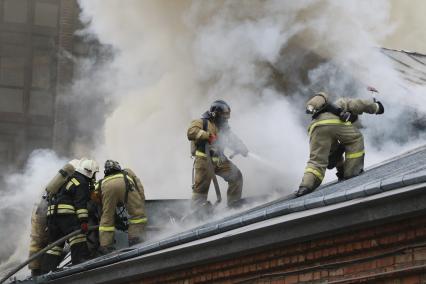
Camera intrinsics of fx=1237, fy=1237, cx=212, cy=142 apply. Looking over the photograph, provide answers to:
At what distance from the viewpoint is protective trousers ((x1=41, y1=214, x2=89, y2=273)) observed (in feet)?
37.6

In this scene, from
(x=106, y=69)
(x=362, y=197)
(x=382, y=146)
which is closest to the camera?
(x=362, y=197)

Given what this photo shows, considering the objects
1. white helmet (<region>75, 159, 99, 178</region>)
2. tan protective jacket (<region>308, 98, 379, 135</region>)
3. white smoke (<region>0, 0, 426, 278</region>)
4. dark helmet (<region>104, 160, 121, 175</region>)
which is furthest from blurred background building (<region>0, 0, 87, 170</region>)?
tan protective jacket (<region>308, 98, 379, 135</region>)

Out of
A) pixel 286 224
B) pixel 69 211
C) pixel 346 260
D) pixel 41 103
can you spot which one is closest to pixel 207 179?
pixel 69 211

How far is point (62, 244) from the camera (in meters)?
11.7

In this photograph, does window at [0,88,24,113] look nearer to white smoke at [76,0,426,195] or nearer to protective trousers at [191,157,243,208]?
white smoke at [76,0,426,195]

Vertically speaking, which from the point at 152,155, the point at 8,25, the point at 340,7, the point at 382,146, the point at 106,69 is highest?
the point at 8,25

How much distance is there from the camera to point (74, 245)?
11.5 m

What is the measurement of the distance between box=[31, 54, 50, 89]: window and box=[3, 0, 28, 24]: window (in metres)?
0.84

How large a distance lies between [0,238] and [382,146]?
6.05m

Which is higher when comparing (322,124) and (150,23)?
(150,23)

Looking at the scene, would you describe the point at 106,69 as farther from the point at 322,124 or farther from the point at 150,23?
the point at 322,124

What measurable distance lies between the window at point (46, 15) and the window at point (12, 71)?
0.83 meters

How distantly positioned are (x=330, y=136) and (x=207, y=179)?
2.54 metres

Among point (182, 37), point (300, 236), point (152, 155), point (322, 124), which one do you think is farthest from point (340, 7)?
point (300, 236)
